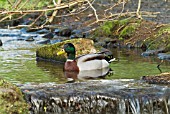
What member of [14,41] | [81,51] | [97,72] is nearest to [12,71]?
[97,72]

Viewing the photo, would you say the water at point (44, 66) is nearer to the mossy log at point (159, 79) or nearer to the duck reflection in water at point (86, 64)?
the duck reflection in water at point (86, 64)

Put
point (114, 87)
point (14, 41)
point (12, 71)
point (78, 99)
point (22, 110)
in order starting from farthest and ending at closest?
point (14, 41), point (12, 71), point (114, 87), point (78, 99), point (22, 110)

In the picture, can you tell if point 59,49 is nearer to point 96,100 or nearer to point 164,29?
point 164,29

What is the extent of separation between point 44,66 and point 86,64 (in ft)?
3.41

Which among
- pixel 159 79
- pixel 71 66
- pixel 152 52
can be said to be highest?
pixel 152 52

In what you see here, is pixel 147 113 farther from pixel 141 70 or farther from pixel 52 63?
pixel 52 63

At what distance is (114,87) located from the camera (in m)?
10.6

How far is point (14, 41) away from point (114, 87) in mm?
10262

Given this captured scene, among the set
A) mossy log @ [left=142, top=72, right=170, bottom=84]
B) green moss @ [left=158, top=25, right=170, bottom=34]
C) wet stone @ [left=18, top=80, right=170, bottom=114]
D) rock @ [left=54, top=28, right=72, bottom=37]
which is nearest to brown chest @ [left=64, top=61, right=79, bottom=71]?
mossy log @ [left=142, top=72, right=170, bottom=84]

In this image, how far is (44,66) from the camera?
14.8 meters

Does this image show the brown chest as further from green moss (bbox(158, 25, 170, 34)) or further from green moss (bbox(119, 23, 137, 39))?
green moss (bbox(119, 23, 137, 39))

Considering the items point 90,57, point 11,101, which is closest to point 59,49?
point 90,57

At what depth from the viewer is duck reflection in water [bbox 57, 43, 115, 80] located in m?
14.2

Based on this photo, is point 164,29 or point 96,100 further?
point 164,29
